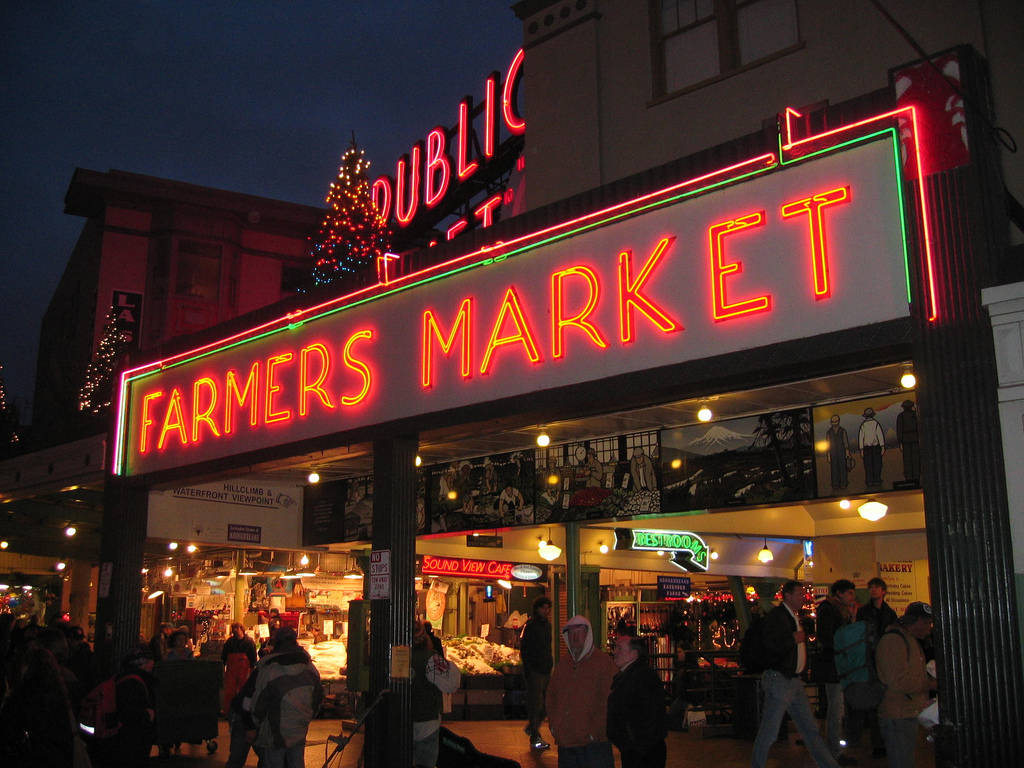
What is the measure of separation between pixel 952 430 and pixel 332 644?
50.6ft

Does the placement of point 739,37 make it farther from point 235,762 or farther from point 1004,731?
point 235,762

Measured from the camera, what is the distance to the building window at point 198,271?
41.0 m

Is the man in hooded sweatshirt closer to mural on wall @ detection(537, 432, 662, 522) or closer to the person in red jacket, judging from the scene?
mural on wall @ detection(537, 432, 662, 522)

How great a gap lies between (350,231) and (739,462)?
1637 cm

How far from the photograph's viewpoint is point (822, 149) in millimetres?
8805

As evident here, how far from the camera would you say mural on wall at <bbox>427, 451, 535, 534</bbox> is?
50.1 ft

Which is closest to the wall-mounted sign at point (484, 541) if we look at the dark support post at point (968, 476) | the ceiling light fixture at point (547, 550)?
the ceiling light fixture at point (547, 550)

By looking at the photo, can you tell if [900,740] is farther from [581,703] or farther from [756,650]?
[581,703]

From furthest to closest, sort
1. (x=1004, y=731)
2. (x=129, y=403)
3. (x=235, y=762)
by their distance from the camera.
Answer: (x=129, y=403) < (x=235, y=762) < (x=1004, y=731)

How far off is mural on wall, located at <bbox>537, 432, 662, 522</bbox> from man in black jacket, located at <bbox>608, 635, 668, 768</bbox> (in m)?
5.45

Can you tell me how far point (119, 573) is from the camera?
53.8 feet

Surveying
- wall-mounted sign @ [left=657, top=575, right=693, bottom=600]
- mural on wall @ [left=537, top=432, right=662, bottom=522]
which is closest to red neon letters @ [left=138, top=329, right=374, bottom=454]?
mural on wall @ [left=537, top=432, right=662, bottom=522]

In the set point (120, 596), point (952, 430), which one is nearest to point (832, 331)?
point (952, 430)

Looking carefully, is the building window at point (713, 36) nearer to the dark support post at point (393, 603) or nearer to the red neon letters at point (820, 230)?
the red neon letters at point (820, 230)
